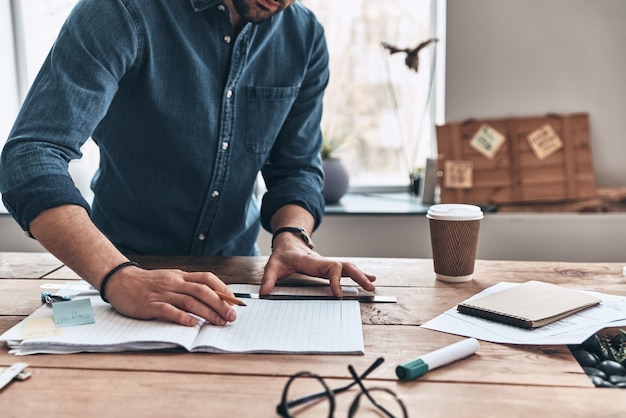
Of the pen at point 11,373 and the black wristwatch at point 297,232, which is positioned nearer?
the pen at point 11,373

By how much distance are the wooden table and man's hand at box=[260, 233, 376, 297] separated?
121 millimetres

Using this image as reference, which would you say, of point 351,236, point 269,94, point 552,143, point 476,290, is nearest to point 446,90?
point 552,143

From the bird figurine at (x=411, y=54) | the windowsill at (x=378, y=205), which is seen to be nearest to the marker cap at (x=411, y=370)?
the windowsill at (x=378, y=205)

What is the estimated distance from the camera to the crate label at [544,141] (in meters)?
2.39

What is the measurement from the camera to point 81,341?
96 centimetres

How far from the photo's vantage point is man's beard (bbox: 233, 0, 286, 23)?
1386 millimetres

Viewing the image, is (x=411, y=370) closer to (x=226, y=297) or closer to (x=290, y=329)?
(x=290, y=329)

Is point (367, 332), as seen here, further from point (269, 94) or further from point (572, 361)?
point (269, 94)

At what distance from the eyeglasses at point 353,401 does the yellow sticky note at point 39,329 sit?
0.39 metres

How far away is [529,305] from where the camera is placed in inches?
43.4

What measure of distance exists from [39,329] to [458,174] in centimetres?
171

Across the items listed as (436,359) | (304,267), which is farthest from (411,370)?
(304,267)

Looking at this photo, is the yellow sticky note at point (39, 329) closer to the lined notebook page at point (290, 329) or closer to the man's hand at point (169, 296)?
the man's hand at point (169, 296)

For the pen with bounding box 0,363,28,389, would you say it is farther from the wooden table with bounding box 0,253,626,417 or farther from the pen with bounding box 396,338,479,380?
the pen with bounding box 396,338,479,380
